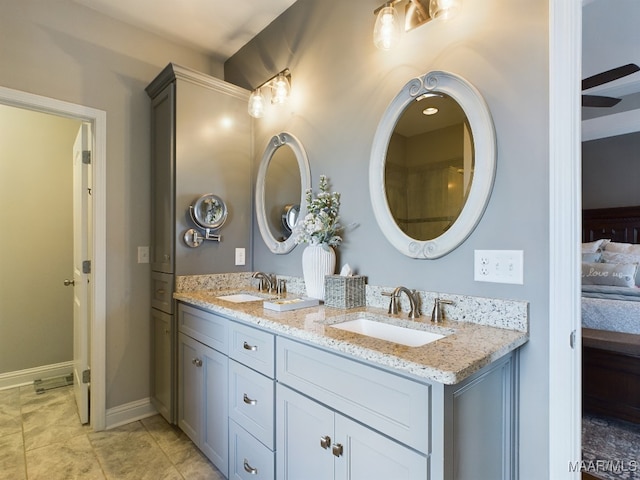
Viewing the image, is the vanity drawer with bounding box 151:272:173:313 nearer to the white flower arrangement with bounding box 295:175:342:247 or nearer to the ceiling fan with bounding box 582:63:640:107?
the white flower arrangement with bounding box 295:175:342:247

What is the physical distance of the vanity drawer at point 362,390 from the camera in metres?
0.92

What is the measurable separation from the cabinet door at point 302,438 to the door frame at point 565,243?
2.52ft

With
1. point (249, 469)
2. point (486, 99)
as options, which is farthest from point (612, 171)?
point (249, 469)

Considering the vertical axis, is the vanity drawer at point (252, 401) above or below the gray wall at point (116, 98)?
below

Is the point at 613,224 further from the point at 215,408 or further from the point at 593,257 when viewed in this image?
the point at 215,408

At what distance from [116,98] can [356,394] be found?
243 cm

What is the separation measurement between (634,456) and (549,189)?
1813mm

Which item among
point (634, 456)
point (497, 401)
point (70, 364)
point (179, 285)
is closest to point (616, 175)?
point (634, 456)

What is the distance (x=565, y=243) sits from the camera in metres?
1.15

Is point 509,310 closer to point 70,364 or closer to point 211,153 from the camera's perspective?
point 211,153

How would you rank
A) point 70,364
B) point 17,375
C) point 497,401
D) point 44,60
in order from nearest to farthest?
point 497,401 → point 44,60 → point 17,375 → point 70,364

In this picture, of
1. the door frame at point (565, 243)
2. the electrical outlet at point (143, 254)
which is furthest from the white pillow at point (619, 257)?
the electrical outlet at point (143, 254)

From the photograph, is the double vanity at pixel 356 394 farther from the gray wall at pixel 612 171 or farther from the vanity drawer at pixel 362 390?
the gray wall at pixel 612 171

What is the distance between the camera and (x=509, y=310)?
1261 millimetres
